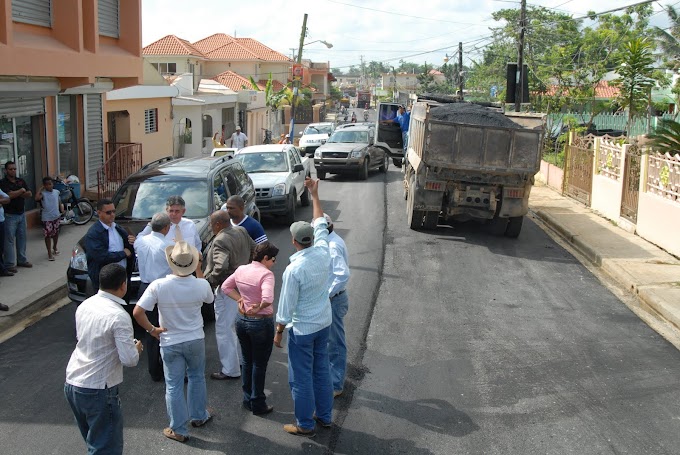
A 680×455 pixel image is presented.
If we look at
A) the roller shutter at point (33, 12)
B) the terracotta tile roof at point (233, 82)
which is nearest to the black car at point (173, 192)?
the roller shutter at point (33, 12)

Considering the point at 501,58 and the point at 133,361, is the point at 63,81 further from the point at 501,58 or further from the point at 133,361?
the point at 501,58

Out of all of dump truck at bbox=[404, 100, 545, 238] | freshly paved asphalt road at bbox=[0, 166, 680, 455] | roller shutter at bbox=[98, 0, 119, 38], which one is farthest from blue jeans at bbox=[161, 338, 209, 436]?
roller shutter at bbox=[98, 0, 119, 38]

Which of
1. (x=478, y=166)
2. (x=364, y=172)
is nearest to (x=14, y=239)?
(x=478, y=166)

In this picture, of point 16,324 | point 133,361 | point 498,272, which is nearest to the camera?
point 133,361

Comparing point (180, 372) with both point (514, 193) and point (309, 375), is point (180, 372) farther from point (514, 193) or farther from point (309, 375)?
point (514, 193)

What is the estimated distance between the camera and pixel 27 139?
50.4 feet

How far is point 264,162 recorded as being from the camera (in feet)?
58.7

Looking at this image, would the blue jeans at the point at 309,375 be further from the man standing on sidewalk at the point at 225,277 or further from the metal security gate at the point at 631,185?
the metal security gate at the point at 631,185

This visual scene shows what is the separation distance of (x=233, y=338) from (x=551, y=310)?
4948 millimetres

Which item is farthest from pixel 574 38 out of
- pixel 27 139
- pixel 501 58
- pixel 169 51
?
pixel 27 139

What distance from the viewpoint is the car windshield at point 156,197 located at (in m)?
10.2

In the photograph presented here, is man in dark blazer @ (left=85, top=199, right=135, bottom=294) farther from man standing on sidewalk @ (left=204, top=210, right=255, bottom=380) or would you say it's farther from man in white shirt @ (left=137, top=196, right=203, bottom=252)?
man standing on sidewalk @ (left=204, top=210, right=255, bottom=380)

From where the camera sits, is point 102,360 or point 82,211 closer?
point 102,360

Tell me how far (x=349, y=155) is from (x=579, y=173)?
25.5 feet
